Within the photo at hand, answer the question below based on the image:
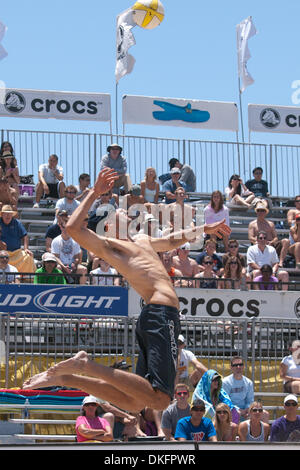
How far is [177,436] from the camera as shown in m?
11.1

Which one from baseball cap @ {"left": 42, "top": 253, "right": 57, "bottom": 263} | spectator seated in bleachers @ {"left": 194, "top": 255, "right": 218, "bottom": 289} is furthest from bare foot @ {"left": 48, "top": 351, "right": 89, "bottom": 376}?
spectator seated in bleachers @ {"left": 194, "top": 255, "right": 218, "bottom": 289}

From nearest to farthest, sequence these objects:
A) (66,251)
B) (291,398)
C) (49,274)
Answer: (291,398) < (49,274) < (66,251)

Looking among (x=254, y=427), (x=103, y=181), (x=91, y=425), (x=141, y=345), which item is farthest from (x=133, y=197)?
(x=141, y=345)

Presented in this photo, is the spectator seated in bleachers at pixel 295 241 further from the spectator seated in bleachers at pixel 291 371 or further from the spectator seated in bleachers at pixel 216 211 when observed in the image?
the spectator seated in bleachers at pixel 291 371

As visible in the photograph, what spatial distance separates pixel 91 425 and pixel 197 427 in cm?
133

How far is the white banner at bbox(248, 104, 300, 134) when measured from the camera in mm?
20609

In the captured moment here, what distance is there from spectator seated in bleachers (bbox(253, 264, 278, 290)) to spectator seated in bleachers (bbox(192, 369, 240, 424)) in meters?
2.80

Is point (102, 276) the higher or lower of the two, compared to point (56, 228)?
lower

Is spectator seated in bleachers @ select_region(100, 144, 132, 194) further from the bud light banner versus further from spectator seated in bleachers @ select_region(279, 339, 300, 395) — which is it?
spectator seated in bleachers @ select_region(279, 339, 300, 395)

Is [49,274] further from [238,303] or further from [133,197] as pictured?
[133,197]

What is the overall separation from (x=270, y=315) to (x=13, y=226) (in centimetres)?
462

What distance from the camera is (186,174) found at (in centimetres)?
1919
